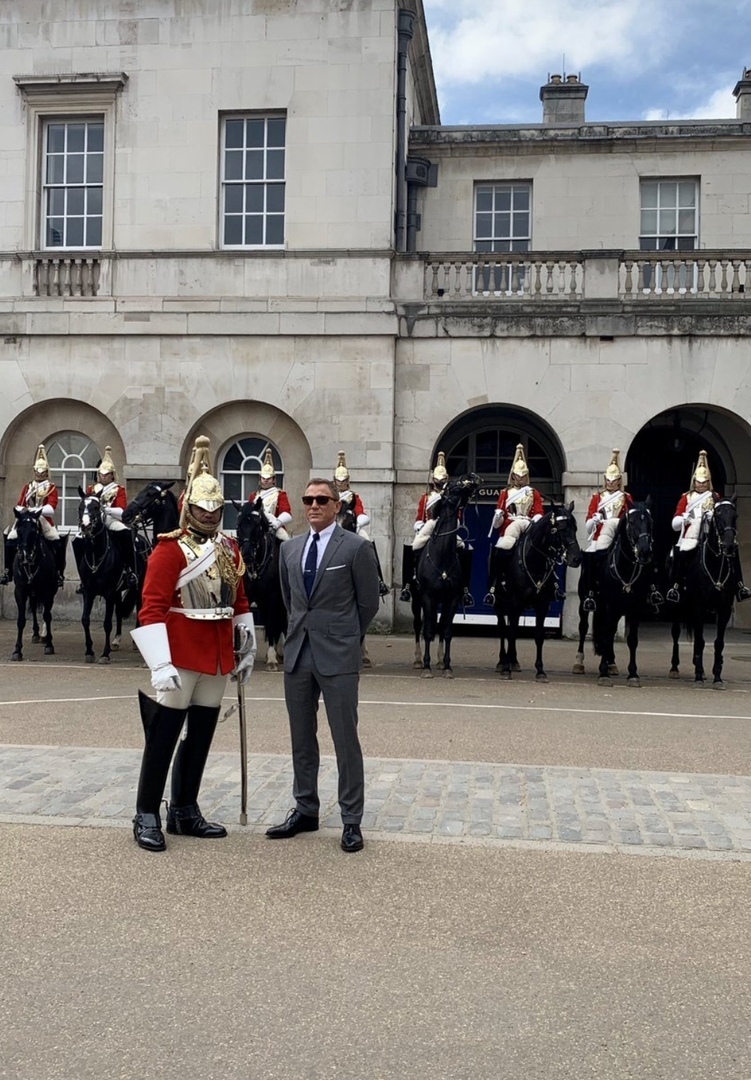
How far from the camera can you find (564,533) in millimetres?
13555

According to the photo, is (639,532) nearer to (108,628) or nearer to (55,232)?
(108,628)

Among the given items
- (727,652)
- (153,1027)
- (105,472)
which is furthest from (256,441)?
(153,1027)

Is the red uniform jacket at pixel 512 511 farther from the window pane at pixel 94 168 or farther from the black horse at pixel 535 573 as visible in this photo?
the window pane at pixel 94 168

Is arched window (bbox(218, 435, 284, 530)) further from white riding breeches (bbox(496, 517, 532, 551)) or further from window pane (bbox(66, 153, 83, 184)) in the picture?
white riding breeches (bbox(496, 517, 532, 551))

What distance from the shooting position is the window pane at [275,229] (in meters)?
19.8

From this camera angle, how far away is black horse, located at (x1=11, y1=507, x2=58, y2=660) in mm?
15312

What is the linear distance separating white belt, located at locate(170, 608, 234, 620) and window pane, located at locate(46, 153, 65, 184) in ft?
54.7

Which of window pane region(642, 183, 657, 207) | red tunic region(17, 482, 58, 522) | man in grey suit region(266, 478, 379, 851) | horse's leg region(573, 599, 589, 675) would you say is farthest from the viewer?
window pane region(642, 183, 657, 207)

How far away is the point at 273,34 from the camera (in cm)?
1945

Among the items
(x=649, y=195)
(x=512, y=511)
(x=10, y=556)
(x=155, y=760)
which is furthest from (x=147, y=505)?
(x=649, y=195)

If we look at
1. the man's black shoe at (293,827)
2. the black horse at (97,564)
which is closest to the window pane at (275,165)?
the black horse at (97,564)

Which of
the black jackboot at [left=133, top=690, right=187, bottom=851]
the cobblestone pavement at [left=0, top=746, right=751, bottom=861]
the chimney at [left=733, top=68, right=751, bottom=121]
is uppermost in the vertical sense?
the chimney at [left=733, top=68, right=751, bottom=121]

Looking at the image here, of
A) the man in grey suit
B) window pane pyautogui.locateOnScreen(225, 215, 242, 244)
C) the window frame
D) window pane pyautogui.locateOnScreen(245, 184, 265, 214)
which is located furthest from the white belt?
window pane pyautogui.locateOnScreen(245, 184, 265, 214)

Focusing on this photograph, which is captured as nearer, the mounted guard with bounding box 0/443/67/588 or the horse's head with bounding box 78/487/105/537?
the horse's head with bounding box 78/487/105/537
